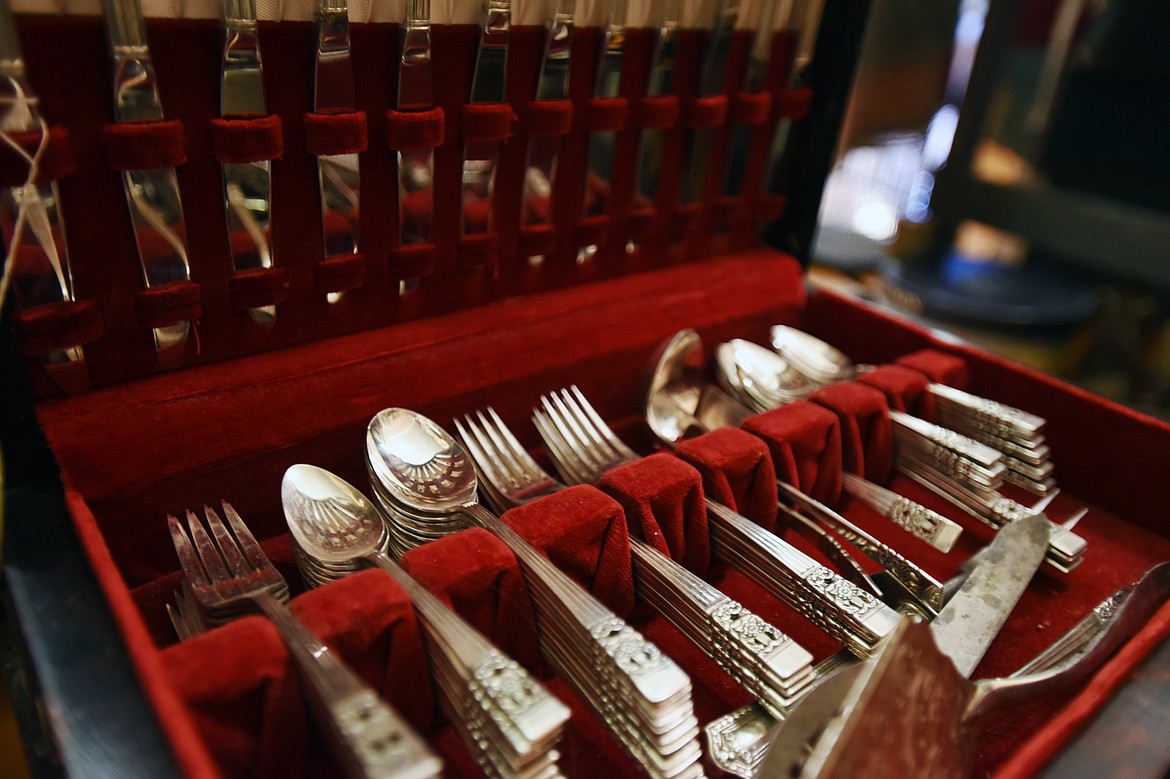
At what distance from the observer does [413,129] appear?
2.47 ft

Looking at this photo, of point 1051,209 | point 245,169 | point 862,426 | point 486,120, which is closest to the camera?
point 245,169

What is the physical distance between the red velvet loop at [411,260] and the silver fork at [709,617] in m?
0.23

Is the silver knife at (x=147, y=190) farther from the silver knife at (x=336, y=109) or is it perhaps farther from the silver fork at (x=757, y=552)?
the silver fork at (x=757, y=552)

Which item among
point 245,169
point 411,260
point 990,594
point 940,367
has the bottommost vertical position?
point 990,594

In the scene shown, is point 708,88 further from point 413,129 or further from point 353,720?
point 353,720

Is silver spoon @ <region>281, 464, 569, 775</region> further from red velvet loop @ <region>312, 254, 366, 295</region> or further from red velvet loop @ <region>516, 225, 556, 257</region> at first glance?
red velvet loop @ <region>516, 225, 556, 257</region>

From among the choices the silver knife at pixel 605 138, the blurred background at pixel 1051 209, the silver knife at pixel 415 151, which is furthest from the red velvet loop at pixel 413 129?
the blurred background at pixel 1051 209

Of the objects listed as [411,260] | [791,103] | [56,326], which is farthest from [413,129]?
[791,103]

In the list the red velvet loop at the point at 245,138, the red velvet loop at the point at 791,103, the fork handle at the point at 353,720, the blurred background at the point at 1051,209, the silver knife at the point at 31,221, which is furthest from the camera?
the blurred background at the point at 1051,209

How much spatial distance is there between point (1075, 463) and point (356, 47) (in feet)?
3.28

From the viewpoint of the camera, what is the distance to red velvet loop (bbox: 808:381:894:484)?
900 mm

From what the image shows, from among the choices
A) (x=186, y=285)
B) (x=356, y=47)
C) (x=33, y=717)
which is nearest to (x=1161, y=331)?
(x=356, y=47)

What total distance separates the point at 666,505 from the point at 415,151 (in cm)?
46

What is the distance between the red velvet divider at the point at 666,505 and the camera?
0.72 m
